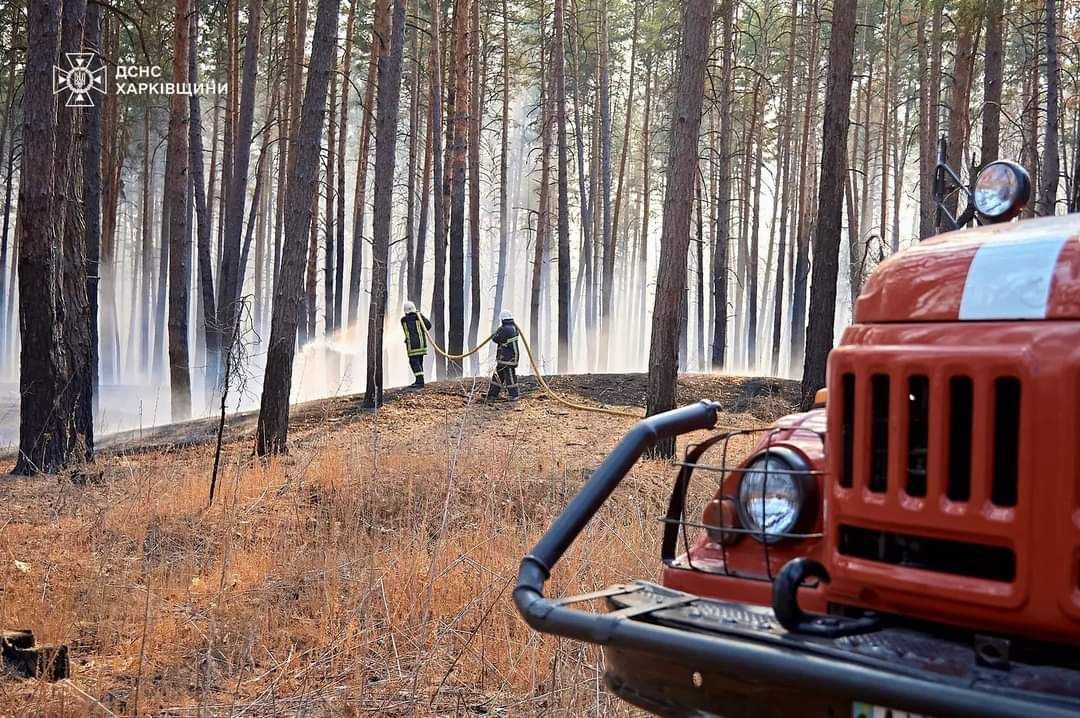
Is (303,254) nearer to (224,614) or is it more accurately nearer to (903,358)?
(224,614)

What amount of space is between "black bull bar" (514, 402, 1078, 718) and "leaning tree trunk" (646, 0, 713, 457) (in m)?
8.79

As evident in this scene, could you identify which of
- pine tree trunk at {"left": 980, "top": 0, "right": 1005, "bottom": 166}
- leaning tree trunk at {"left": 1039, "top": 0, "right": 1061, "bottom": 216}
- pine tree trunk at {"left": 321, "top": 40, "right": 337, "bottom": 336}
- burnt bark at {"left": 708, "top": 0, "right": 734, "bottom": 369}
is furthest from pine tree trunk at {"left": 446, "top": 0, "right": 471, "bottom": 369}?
leaning tree trunk at {"left": 1039, "top": 0, "right": 1061, "bottom": 216}

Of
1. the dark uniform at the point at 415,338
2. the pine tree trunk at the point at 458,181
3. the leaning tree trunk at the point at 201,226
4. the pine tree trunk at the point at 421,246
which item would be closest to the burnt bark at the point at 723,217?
the pine tree trunk at the point at 458,181

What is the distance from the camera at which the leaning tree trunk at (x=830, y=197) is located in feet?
45.4

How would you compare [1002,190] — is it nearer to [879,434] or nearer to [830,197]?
[879,434]

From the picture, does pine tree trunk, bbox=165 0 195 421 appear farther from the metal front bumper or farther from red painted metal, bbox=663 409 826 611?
the metal front bumper

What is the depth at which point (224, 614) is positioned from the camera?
5199 mm

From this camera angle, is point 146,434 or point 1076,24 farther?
point 1076,24

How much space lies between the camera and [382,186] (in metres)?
18.1

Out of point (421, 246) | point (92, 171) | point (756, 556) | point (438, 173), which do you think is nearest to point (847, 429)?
point (756, 556)

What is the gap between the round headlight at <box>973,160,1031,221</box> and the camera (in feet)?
10.4

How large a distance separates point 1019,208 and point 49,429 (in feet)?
34.9

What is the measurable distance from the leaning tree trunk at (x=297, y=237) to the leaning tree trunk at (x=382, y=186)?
123 inches

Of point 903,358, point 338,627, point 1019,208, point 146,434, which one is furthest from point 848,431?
point 146,434
